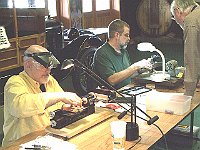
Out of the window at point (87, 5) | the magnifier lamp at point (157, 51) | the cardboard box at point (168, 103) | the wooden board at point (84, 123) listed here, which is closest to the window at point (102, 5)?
the window at point (87, 5)

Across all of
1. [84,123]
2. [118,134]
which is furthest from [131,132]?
[84,123]

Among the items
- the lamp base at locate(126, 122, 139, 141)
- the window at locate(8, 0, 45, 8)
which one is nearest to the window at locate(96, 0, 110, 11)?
the window at locate(8, 0, 45, 8)

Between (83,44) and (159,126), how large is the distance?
3.54 m

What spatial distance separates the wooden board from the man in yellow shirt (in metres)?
0.13

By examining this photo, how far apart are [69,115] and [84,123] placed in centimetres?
11

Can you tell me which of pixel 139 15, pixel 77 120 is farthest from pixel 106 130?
pixel 139 15

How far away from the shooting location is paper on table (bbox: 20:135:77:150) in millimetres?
1855

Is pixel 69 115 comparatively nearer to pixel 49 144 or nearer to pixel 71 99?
pixel 71 99

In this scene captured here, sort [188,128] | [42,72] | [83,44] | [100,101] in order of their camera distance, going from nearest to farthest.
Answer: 1. [42,72]
2. [100,101]
3. [188,128]
4. [83,44]

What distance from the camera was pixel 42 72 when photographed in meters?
2.31

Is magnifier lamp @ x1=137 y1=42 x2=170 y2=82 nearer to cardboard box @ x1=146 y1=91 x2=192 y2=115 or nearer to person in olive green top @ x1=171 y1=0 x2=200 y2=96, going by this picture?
person in olive green top @ x1=171 y1=0 x2=200 y2=96

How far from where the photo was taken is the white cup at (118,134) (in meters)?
1.82

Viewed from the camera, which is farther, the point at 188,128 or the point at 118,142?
the point at 188,128

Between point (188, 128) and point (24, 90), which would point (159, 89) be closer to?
point (188, 128)
